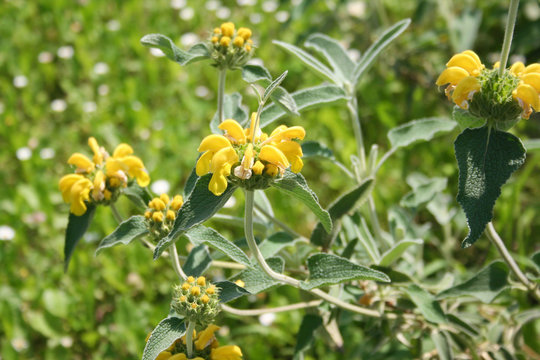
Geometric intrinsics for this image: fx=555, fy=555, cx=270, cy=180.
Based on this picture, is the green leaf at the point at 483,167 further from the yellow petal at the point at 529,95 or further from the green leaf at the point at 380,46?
the green leaf at the point at 380,46

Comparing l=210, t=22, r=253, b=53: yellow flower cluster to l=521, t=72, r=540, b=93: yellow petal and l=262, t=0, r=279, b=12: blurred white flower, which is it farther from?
l=262, t=0, r=279, b=12: blurred white flower

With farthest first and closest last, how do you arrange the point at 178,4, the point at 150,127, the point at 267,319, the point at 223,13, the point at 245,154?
the point at 178,4 → the point at 223,13 → the point at 150,127 → the point at 267,319 → the point at 245,154

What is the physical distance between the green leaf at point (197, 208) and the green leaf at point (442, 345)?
75 centimetres

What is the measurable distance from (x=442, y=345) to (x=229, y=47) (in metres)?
0.90

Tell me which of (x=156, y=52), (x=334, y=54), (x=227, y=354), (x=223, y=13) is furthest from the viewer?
(x=223, y=13)

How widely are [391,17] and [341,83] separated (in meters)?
2.16

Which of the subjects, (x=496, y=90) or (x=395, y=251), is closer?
(x=496, y=90)

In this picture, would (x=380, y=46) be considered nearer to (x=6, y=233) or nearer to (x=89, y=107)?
(x=6, y=233)

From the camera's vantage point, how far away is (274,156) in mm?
921

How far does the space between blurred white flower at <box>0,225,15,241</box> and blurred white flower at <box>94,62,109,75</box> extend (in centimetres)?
116

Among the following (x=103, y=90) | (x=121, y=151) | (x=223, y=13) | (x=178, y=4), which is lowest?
(x=121, y=151)

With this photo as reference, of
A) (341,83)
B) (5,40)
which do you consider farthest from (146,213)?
(5,40)

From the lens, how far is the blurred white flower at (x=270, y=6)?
11.7 ft

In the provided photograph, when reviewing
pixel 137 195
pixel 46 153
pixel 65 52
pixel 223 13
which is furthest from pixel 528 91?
pixel 65 52
